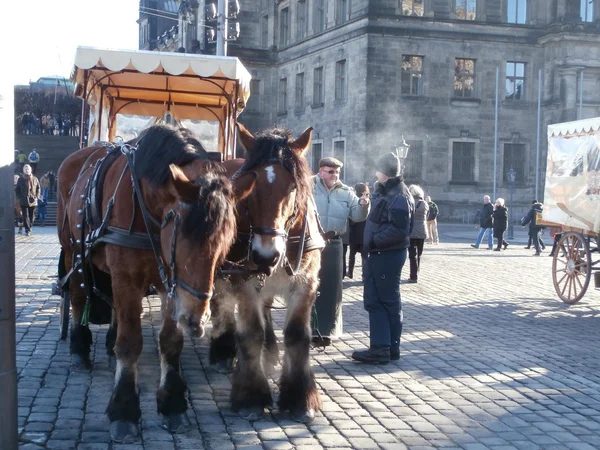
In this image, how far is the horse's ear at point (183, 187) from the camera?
4.53m

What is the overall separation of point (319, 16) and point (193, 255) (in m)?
42.8

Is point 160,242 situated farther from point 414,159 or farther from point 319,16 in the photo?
point 319,16

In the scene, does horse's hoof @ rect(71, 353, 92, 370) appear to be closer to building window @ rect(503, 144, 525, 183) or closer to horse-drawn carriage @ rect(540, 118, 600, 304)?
horse-drawn carriage @ rect(540, 118, 600, 304)

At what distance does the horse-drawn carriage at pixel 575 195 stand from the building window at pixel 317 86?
3278cm

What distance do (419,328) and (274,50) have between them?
141ft

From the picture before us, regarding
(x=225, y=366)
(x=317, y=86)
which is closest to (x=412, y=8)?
(x=317, y=86)

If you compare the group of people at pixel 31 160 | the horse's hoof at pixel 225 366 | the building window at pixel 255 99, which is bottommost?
the horse's hoof at pixel 225 366

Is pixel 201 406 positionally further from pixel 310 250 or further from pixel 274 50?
pixel 274 50

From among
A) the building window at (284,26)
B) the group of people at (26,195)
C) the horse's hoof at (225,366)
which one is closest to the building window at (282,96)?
the building window at (284,26)

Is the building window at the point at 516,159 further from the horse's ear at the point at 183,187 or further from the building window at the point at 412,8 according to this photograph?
the horse's ear at the point at 183,187

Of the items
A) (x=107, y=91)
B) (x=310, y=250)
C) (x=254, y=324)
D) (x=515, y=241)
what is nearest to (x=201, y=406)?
(x=254, y=324)

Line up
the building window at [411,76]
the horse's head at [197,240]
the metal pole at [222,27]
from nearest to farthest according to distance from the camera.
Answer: the horse's head at [197,240] < the metal pole at [222,27] < the building window at [411,76]

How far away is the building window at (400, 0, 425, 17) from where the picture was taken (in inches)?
1590

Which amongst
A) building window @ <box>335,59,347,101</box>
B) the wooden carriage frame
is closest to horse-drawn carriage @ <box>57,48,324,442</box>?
the wooden carriage frame
